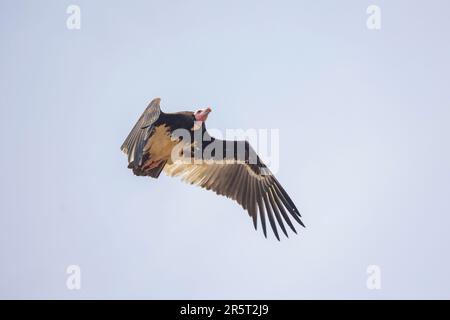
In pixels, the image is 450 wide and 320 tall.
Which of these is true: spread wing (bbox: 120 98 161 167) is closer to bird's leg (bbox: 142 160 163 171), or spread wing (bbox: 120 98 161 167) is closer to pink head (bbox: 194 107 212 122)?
bird's leg (bbox: 142 160 163 171)

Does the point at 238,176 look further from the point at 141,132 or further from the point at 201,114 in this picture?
→ the point at 141,132

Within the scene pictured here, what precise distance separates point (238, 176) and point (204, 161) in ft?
2.54

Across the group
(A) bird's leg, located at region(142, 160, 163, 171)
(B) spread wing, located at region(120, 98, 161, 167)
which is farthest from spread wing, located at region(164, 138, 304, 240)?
(B) spread wing, located at region(120, 98, 161, 167)

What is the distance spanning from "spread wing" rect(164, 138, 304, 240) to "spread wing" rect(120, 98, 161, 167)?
130cm

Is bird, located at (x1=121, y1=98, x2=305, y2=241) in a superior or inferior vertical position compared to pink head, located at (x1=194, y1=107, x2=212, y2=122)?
inferior

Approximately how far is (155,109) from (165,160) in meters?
1.26

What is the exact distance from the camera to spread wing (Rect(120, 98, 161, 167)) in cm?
1300

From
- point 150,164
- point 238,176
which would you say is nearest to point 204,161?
point 238,176

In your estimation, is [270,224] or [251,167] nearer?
[270,224]
